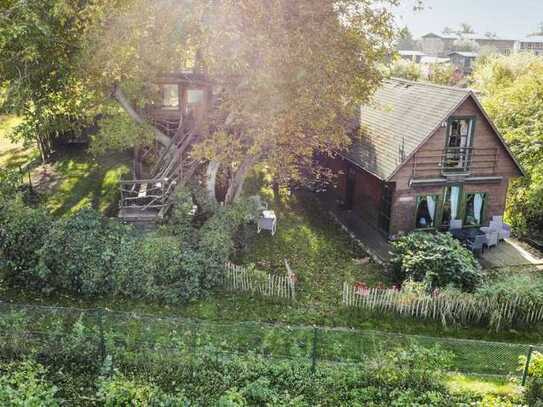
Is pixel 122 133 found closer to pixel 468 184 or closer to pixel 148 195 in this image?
pixel 148 195

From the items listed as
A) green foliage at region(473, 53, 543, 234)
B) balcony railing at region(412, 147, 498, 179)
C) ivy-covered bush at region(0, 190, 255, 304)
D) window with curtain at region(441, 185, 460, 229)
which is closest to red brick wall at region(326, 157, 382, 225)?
balcony railing at region(412, 147, 498, 179)

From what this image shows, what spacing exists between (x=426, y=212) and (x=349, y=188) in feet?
16.3

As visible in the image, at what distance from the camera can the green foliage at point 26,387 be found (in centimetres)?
1102

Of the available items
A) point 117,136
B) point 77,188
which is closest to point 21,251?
point 117,136

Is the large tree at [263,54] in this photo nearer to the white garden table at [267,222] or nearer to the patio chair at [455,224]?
the white garden table at [267,222]

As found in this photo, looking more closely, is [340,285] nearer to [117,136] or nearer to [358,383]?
[358,383]

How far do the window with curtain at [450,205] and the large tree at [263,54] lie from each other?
5.64 m

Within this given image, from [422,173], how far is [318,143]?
4.69m

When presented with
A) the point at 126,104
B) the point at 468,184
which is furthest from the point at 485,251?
the point at 126,104

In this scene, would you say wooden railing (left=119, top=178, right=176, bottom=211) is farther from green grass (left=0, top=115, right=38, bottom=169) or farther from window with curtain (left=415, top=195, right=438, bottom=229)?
green grass (left=0, top=115, right=38, bottom=169)

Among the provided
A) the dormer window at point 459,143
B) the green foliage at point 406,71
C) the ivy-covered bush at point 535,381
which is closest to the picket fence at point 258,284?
the ivy-covered bush at point 535,381

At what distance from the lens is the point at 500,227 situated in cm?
2322

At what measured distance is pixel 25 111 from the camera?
19.8m

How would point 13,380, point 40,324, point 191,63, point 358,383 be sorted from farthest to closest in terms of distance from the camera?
point 191,63 → point 40,324 → point 358,383 → point 13,380
